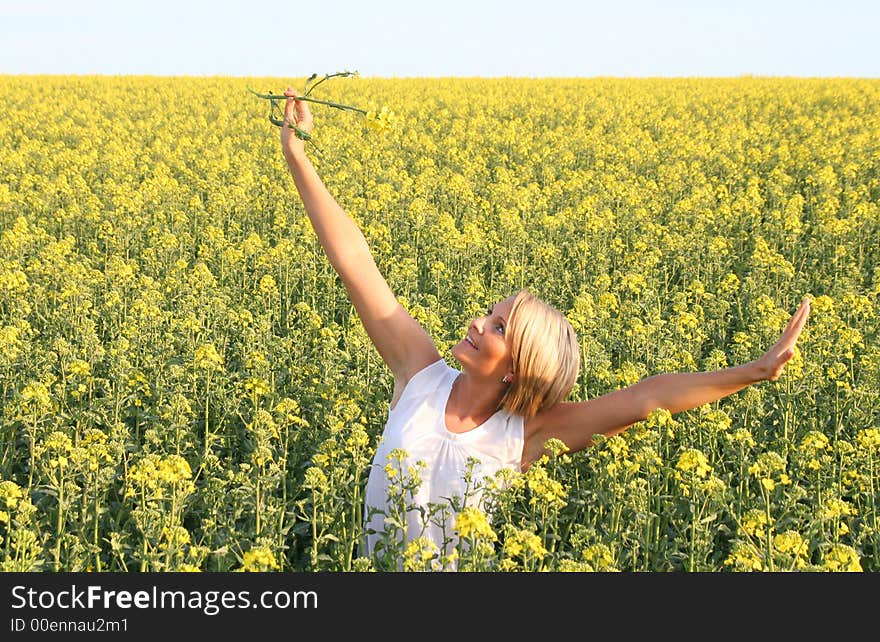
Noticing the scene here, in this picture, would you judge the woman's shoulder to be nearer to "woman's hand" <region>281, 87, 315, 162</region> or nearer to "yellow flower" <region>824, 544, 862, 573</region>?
"woman's hand" <region>281, 87, 315, 162</region>

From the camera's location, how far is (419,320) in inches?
297

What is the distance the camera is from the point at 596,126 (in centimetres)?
2350

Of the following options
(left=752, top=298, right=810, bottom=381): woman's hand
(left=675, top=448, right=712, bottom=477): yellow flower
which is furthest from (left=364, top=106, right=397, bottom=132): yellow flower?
(left=675, top=448, right=712, bottom=477): yellow flower

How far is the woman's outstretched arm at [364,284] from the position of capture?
4.40 m

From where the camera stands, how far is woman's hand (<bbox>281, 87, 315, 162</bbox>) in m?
4.03

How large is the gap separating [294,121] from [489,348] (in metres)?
1.17

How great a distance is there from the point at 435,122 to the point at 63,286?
17595 millimetres

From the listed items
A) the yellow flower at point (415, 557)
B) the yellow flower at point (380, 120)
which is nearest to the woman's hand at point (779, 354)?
the yellow flower at point (415, 557)

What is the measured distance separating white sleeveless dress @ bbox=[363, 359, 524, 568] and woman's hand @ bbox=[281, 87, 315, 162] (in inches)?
44.0

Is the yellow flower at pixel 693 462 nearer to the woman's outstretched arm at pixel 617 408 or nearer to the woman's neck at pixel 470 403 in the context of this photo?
the woman's outstretched arm at pixel 617 408

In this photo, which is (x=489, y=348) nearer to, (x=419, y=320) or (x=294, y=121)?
(x=294, y=121)

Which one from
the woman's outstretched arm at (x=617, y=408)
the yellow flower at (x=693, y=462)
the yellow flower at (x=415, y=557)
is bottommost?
the yellow flower at (x=415, y=557)

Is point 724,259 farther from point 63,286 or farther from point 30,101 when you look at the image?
point 30,101

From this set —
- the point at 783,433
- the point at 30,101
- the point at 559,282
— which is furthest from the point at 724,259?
the point at 30,101
